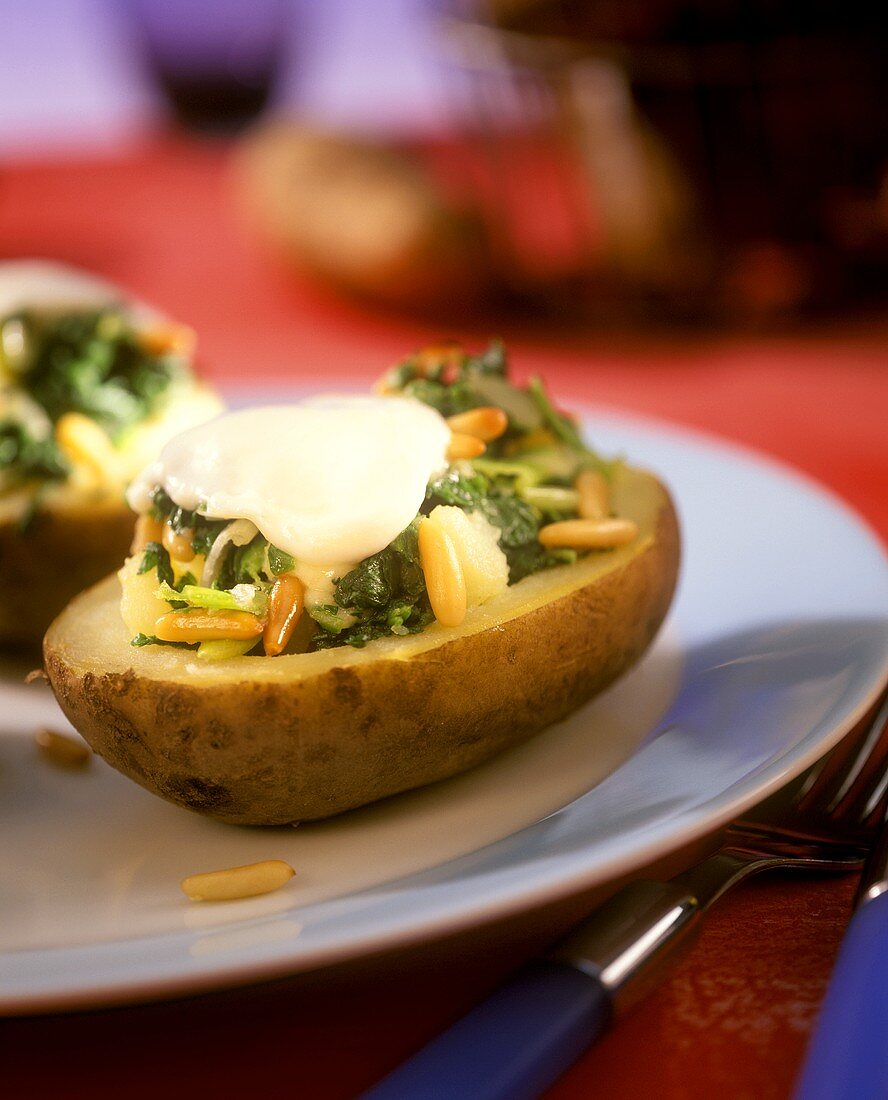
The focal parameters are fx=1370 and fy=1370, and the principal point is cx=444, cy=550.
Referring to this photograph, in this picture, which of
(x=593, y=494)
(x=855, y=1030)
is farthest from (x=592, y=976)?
(x=593, y=494)

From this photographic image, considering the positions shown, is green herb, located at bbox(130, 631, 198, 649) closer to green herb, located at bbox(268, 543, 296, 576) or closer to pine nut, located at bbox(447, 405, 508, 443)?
green herb, located at bbox(268, 543, 296, 576)

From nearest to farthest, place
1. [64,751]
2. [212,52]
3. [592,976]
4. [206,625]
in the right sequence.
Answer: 1. [592,976]
2. [206,625]
3. [64,751]
4. [212,52]

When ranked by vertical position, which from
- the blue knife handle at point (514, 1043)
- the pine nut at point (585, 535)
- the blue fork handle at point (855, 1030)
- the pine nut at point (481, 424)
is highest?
the pine nut at point (481, 424)

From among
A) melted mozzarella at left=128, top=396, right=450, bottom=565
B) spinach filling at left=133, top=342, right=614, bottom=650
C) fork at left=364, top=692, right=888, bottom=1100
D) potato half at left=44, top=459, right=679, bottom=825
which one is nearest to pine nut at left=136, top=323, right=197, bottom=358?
spinach filling at left=133, top=342, right=614, bottom=650

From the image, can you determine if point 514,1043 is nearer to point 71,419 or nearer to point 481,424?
point 481,424

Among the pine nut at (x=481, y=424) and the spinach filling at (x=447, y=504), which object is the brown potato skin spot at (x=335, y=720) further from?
the pine nut at (x=481, y=424)

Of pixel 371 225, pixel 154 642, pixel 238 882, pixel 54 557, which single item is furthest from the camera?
pixel 371 225

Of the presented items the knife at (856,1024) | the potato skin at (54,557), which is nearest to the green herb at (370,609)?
the knife at (856,1024)
